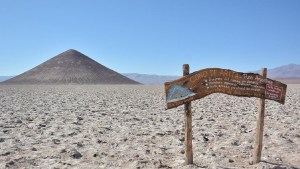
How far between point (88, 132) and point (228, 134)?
161 inches

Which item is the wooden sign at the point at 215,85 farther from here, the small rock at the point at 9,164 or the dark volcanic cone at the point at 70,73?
the dark volcanic cone at the point at 70,73

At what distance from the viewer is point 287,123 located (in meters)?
11.4

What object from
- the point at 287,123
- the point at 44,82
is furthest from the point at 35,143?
the point at 44,82

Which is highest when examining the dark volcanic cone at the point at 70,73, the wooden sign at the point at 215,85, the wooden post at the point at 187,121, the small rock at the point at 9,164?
the dark volcanic cone at the point at 70,73

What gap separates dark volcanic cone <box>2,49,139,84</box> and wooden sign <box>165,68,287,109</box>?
123374mm

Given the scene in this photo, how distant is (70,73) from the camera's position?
139750 mm

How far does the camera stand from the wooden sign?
20.2 ft

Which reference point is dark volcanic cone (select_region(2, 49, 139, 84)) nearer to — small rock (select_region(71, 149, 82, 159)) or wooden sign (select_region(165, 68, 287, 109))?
small rock (select_region(71, 149, 82, 159))

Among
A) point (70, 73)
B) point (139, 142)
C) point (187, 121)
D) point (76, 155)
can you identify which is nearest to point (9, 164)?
point (76, 155)

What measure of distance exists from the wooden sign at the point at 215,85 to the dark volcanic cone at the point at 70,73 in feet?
405

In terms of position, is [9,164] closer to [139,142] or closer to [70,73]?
[139,142]

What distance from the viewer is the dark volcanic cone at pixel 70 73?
13238 cm

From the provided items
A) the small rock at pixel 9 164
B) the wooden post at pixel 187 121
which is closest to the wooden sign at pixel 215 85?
the wooden post at pixel 187 121

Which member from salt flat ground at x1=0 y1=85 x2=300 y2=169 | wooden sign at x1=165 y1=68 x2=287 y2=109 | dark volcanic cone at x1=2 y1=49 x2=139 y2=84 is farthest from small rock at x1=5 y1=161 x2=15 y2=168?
dark volcanic cone at x1=2 y1=49 x2=139 y2=84
